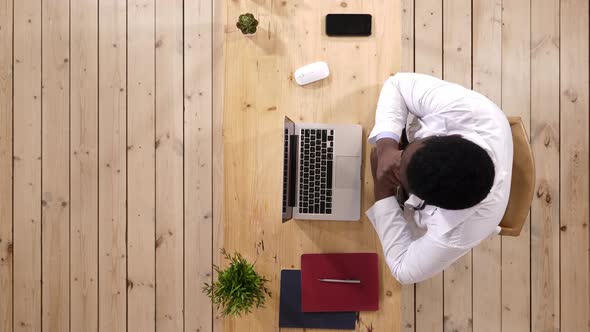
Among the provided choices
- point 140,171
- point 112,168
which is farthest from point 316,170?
point 112,168

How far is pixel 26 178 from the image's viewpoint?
7.22ft

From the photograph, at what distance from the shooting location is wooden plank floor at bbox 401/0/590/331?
2021mm

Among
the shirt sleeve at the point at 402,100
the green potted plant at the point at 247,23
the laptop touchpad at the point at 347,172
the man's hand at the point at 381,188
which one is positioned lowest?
the man's hand at the point at 381,188

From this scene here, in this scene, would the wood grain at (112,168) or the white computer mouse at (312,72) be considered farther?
the wood grain at (112,168)

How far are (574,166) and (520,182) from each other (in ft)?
3.27

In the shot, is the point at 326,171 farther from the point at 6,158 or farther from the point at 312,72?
the point at 6,158

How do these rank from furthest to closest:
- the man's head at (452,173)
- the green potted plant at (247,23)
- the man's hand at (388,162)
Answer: the green potted plant at (247,23), the man's hand at (388,162), the man's head at (452,173)

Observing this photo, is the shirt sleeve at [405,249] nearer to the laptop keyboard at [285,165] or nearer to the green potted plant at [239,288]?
the laptop keyboard at [285,165]

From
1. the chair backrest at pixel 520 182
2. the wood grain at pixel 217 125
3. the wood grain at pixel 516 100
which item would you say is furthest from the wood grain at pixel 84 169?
the wood grain at pixel 516 100

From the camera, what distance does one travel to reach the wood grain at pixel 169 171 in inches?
83.5

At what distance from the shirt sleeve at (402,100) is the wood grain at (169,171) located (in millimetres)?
1167

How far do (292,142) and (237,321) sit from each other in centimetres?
65

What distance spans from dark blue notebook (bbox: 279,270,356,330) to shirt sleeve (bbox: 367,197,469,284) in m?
0.26

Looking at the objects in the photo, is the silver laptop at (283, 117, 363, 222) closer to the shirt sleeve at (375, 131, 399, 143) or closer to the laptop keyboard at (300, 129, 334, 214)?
the laptop keyboard at (300, 129, 334, 214)
